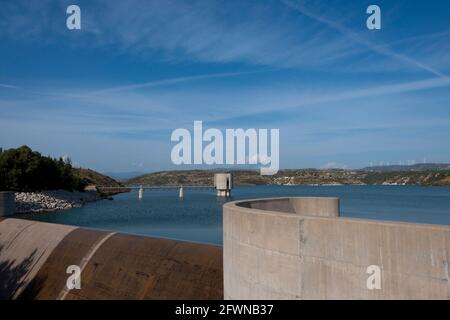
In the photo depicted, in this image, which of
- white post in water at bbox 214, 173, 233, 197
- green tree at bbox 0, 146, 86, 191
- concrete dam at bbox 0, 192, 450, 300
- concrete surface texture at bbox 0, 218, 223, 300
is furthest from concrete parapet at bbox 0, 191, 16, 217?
white post in water at bbox 214, 173, 233, 197

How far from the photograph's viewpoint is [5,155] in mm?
70938

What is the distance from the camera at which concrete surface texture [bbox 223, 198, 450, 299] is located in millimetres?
5766

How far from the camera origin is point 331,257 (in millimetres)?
6930

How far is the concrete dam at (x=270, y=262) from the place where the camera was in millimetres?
5938

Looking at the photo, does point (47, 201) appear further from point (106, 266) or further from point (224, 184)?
point (106, 266)

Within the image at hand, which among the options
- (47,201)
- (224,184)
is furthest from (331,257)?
(224,184)

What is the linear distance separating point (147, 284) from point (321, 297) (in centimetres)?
897

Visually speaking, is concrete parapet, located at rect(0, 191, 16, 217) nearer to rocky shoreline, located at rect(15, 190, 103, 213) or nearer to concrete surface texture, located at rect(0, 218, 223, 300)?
rocky shoreline, located at rect(15, 190, 103, 213)

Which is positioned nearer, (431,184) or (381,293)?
(381,293)

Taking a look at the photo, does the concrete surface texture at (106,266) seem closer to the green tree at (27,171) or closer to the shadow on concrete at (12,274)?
the shadow on concrete at (12,274)

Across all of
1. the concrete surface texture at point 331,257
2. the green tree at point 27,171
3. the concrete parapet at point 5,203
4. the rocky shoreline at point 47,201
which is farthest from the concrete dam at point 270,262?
the green tree at point 27,171

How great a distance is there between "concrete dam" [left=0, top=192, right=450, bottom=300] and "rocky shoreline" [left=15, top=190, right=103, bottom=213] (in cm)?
4750
